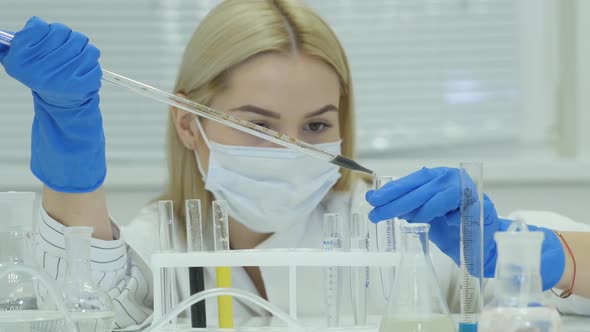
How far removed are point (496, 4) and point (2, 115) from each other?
1.75m

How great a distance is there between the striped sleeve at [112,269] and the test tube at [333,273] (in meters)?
0.37

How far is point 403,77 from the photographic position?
2811 mm

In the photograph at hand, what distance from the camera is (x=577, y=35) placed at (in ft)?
8.79

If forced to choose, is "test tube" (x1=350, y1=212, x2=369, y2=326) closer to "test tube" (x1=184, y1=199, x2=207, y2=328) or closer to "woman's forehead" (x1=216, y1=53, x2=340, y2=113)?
"test tube" (x1=184, y1=199, x2=207, y2=328)

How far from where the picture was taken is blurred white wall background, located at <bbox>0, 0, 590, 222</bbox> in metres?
2.77

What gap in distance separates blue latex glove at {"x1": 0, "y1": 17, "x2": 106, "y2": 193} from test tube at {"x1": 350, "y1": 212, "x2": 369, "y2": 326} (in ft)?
1.56

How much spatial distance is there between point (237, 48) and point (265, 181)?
1.02 feet

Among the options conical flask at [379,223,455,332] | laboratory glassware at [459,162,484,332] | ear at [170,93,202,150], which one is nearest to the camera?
conical flask at [379,223,455,332]

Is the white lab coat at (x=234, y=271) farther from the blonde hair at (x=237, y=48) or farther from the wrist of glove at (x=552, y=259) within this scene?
the wrist of glove at (x=552, y=259)

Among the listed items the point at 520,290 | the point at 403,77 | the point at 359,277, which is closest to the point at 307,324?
the point at 359,277

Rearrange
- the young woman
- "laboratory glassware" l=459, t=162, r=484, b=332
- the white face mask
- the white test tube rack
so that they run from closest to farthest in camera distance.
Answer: "laboratory glassware" l=459, t=162, r=484, b=332, the white test tube rack, the young woman, the white face mask

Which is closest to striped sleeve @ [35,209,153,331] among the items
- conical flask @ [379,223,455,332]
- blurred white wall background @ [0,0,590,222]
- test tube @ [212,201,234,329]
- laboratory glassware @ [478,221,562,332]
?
test tube @ [212,201,234,329]

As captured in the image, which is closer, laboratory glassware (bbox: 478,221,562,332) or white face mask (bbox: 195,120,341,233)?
laboratory glassware (bbox: 478,221,562,332)

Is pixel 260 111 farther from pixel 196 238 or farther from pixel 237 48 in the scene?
pixel 196 238
